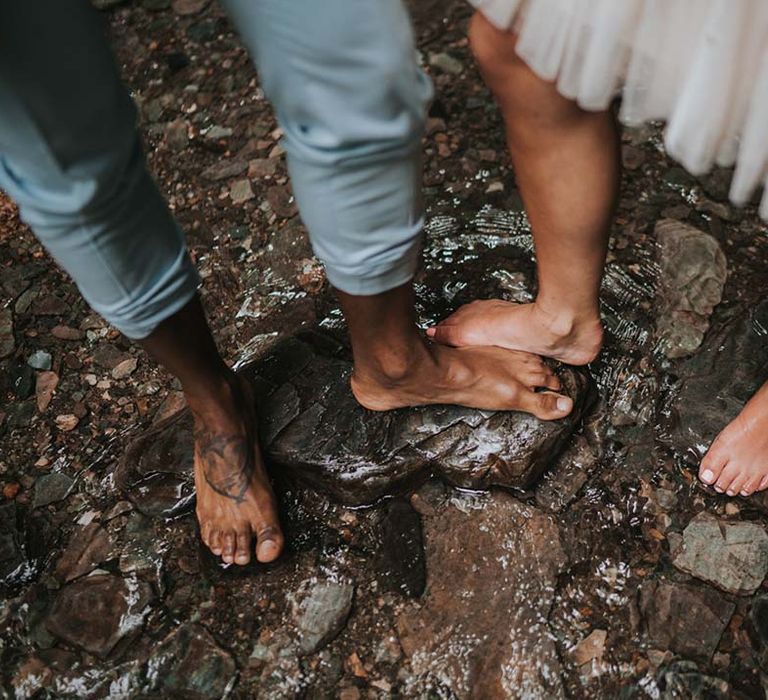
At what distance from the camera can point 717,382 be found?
1.65 meters

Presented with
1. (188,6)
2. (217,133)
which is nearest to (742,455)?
(217,133)

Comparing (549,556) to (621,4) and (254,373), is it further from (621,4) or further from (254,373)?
(621,4)

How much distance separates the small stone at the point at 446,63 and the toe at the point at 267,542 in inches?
58.1

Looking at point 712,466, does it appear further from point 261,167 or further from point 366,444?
point 261,167

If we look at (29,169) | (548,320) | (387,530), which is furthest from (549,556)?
(29,169)

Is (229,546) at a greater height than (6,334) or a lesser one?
lesser

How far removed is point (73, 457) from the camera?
5.69 feet

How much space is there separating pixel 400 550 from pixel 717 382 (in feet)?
2.43

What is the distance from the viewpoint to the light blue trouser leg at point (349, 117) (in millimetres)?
814

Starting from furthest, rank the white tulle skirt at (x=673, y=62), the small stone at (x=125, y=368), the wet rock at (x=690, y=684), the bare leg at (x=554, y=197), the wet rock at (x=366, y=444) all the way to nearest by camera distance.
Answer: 1. the small stone at (x=125, y=368)
2. the wet rock at (x=366, y=444)
3. the wet rock at (x=690, y=684)
4. the bare leg at (x=554, y=197)
5. the white tulle skirt at (x=673, y=62)

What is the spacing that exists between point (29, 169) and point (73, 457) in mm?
945

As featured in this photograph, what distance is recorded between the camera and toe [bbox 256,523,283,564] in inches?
59.1

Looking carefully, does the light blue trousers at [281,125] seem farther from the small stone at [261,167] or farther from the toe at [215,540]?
the small stone at [261,167]

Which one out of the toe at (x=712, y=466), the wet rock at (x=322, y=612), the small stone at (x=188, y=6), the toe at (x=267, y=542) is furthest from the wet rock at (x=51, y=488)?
the small stone at (x=188, y=6)
